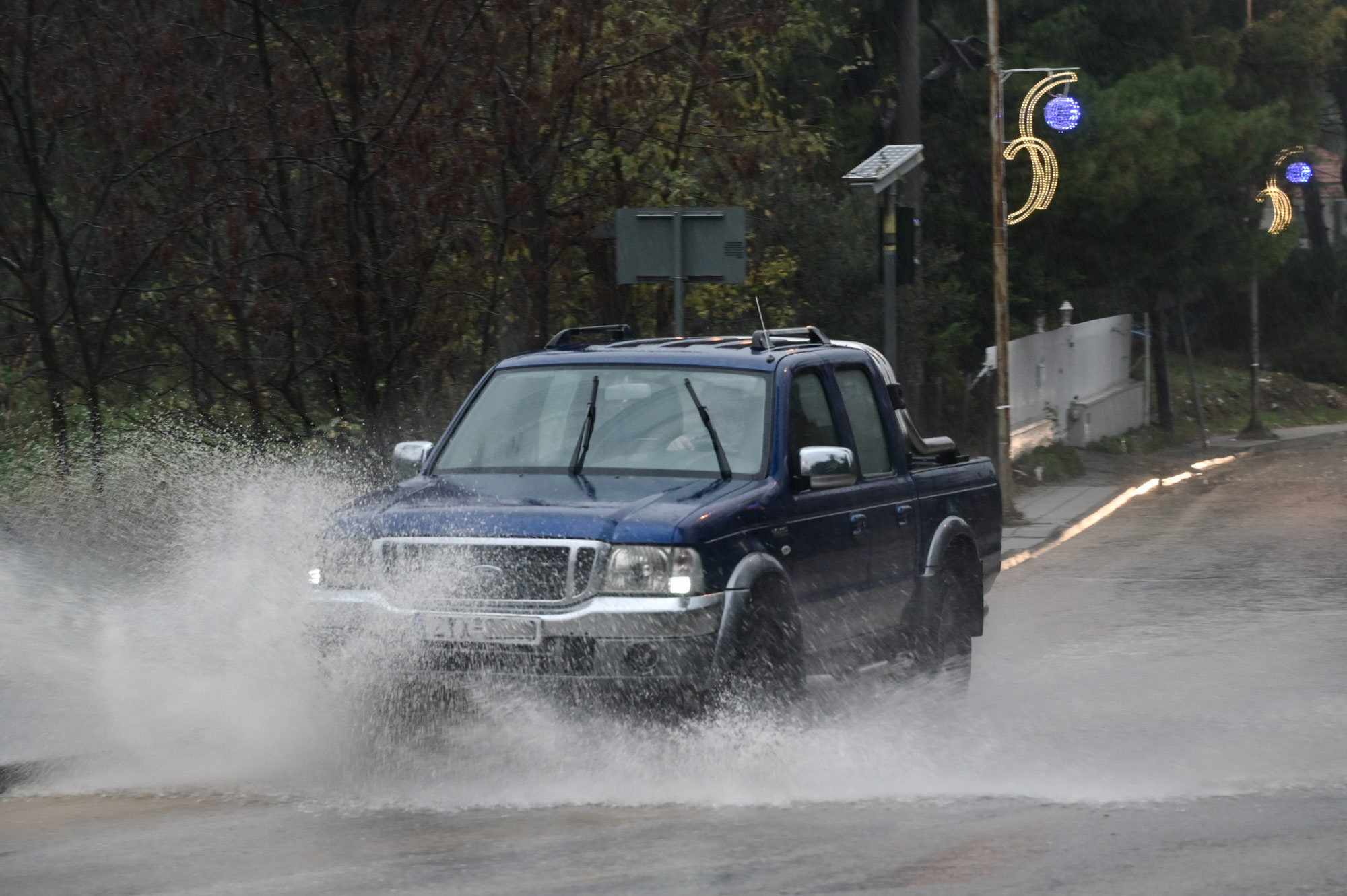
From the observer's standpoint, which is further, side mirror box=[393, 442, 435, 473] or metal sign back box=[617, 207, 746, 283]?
metal sign back box=[617, 207, 746, 283]

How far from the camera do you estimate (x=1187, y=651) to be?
1189 cm

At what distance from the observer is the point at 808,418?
338 inches

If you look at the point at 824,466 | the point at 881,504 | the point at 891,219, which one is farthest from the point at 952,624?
the point at 891,219

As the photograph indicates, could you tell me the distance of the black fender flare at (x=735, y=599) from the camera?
7117 mm

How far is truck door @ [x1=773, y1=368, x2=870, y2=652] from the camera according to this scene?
7.95 metres

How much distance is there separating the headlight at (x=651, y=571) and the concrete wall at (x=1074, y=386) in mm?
19169

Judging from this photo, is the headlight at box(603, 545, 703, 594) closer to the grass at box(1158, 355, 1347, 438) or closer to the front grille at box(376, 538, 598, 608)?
the front grille at box(376, 538, 598, 608)

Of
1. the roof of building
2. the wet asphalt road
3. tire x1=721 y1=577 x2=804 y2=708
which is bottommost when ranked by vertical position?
the wet asphalt road

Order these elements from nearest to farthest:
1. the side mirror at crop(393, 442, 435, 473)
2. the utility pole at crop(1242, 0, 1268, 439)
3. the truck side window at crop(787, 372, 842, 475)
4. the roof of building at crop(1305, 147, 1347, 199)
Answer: the truck side window at crop(787, 372, 842, 475)
the side mirror at crop(393, 442, 435, 473)
the utility pole at crop(1242, 0, 1268, 439)
the roof of building at crop(1305, 147, 1347, 199)

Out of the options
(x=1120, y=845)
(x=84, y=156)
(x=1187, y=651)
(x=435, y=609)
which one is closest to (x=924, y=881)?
(x=1120, y=845)

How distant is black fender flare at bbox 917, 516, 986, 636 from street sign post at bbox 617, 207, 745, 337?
443 centimetres

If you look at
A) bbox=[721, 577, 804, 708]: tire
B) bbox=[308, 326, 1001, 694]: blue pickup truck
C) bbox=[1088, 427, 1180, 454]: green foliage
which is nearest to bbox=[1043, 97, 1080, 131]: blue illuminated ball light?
bbox=[1088, 427, 1180, 454]: green foliage

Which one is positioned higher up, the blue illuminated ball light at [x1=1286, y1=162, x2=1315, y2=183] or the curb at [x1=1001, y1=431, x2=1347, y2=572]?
the blue illuminated ball light at [x1=1286, y1=162, x2=1315, y2=183]

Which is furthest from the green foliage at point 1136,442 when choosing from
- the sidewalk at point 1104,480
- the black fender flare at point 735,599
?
the black fender flare at point 735,599
